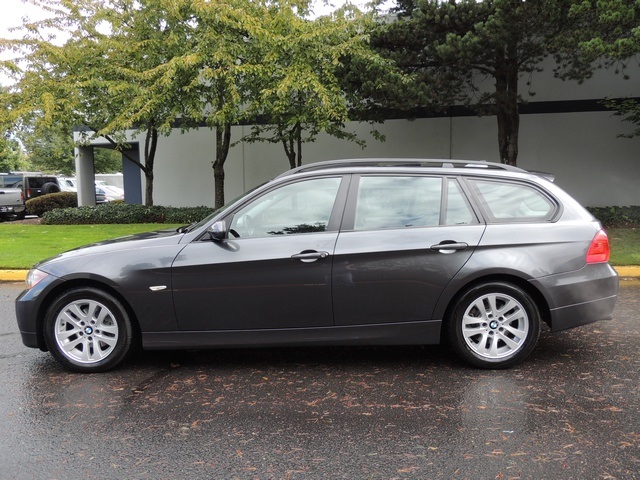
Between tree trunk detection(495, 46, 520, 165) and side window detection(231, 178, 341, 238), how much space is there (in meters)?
9.88

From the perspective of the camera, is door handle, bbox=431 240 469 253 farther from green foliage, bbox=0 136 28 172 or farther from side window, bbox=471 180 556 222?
green foliage, bbox=0 136 28 172

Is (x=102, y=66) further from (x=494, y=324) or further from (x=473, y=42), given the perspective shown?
→ (x=494, y=324)

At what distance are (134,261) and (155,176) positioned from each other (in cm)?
1693

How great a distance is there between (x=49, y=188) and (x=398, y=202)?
2420 cm

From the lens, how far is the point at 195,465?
307cm

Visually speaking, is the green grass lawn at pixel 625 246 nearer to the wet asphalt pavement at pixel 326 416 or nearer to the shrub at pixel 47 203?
the wet asphalt pavement at pixel 326 416


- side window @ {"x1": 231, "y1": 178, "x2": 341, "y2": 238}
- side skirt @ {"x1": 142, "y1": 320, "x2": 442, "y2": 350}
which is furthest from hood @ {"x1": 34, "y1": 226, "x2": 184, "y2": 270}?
side skirt @ {"x1": 142, "y1": 320, "x2": 442, "y2": 350}

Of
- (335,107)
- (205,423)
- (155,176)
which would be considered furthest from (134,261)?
(155,176)

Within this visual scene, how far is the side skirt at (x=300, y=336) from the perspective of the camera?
14.5ft

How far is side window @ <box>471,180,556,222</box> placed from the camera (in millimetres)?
4656

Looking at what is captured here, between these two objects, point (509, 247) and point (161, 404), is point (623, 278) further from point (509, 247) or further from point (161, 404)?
point (161, 404)

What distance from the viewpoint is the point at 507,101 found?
542 inches

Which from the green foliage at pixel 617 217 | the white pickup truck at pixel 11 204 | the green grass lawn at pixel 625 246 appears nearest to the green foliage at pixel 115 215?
the white pickup truck at pixel 11 204

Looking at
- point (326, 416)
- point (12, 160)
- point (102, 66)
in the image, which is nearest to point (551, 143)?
point (102, 66)
